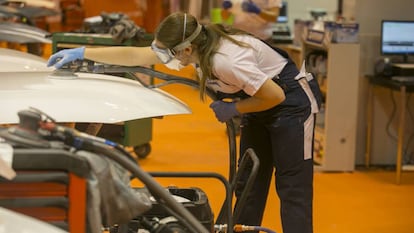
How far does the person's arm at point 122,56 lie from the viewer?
3445 mm

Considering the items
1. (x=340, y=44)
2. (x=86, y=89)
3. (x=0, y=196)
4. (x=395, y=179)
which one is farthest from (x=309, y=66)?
(x=0, y=196)

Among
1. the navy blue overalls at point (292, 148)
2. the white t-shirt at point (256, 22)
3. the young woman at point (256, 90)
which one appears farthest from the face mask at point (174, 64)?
the white t-shirt at point (256, 22)

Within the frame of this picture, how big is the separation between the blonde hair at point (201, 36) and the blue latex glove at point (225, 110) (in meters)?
0.10

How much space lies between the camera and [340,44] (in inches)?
262

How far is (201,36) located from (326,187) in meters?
3.35

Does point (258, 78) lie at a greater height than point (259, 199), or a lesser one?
greater

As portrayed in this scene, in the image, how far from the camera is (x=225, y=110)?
11.4 ft

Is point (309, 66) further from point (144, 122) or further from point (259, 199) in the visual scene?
point (259, 199)

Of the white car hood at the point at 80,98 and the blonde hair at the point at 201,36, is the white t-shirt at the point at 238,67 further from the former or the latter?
the white car hood at the point at 80,98

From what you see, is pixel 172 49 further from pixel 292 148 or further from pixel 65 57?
pixel 292 148

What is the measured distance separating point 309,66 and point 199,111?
271 cm

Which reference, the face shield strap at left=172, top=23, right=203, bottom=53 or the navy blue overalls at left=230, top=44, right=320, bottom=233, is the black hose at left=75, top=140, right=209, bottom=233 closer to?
the face shield strap at left=172, top=23, right=203, bottom=53

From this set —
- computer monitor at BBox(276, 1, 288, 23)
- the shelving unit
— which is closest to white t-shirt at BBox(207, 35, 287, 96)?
the shelving unit

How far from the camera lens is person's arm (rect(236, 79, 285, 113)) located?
133 inches
